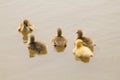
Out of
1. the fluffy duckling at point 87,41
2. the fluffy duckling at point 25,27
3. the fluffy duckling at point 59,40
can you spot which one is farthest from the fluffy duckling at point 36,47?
the fluffy duckling at point 25,27

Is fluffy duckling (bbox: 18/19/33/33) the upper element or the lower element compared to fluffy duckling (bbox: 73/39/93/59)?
upper

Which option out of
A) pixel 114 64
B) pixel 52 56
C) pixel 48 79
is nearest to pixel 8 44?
pixel 52 56

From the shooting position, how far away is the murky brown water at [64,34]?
7262 mm

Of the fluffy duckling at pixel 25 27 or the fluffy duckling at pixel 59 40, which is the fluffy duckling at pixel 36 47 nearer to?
the fluffy duckling at pixel 59 40

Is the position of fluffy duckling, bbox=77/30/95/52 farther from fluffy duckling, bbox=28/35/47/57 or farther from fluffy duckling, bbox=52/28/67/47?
fluffy duckling, bbox=28/35/47/57

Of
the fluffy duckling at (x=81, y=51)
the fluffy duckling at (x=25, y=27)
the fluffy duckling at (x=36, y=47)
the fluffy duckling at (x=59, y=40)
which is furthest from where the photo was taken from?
the fluffy duckling at (x=25, y=27)

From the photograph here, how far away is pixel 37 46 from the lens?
26.0 feet

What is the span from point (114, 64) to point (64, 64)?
85 cm

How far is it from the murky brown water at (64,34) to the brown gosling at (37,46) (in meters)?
0.11

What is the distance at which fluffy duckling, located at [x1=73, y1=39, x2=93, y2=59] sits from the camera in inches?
299

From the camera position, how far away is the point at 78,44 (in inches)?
304

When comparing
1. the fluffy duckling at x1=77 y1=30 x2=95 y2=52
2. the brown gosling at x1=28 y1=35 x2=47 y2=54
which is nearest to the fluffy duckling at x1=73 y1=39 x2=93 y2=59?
the fluffy duckling at x1=77 y1=30 x2=95 y2=52

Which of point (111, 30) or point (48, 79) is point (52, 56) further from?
point (111, 30)

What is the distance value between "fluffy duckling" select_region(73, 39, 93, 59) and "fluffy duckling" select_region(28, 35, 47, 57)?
0.56 meters
